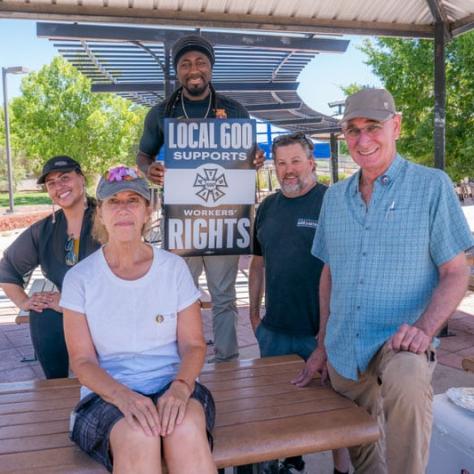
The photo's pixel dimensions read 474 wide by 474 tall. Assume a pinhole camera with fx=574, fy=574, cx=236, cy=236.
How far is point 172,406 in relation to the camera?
6.73 feet

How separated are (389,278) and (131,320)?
108cm

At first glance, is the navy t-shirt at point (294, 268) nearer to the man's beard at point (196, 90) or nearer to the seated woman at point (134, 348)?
the seated woman at point (134, 348)

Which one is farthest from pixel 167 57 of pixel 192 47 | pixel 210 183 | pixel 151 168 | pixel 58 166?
pixel 58 166

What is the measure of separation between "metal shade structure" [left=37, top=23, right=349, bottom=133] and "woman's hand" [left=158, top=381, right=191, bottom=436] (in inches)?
162

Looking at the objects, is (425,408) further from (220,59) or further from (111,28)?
(220,59)

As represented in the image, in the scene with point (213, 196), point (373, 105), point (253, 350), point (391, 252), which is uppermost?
point (373, 105)

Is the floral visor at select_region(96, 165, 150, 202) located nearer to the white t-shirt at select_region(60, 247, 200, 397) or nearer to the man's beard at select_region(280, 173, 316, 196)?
the white t-shirt at select_region(60, 247, 200, 397)

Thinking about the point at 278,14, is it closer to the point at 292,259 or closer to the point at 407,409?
the point at 292,259

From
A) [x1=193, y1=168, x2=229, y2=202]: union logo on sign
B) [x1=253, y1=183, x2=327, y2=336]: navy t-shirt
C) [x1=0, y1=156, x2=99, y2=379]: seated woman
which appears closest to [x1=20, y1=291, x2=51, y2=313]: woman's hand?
[x1=0, y1=156, x2=99, y2=379]: seated woman

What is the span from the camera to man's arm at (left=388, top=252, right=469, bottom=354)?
7.30 ft

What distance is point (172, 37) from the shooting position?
5.75 meters

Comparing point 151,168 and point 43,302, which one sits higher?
point 151,168

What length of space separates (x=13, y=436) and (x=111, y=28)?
4375 mm

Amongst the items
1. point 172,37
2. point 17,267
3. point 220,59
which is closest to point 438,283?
point 17,267
